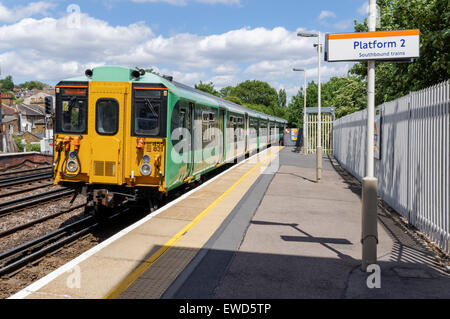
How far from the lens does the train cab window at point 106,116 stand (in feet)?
28.1

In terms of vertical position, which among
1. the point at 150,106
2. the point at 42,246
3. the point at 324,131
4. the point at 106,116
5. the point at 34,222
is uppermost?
the point at 324,131

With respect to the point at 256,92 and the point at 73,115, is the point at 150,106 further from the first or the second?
the point at 256,92

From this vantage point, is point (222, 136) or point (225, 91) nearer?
point (222, 136)

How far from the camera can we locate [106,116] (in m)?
8.60

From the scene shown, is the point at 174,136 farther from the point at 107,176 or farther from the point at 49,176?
the point at 49,176

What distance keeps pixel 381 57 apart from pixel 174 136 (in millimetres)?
5196

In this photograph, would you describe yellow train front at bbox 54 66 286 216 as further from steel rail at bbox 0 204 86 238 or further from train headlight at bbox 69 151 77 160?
steel rail at bbox 0 204 86 238

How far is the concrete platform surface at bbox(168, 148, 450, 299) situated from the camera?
15.8ft

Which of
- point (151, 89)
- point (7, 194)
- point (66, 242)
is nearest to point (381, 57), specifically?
point (151, 89)

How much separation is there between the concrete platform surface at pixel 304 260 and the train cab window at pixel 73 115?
12.2 ft

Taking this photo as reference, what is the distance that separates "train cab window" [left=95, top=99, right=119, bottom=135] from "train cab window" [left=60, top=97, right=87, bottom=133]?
31 centimetres

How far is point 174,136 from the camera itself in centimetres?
934

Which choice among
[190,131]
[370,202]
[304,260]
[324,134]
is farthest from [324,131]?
[370,202]

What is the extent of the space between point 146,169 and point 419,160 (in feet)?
17.5
